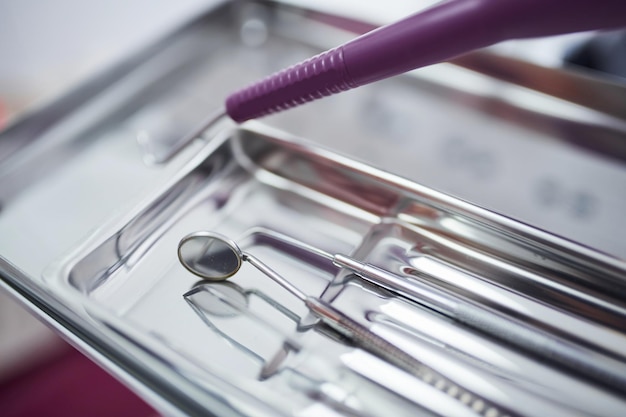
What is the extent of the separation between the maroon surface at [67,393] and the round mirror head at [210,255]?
1.12 ft

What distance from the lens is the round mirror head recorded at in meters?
Answer: 0.45

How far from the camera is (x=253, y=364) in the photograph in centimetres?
40

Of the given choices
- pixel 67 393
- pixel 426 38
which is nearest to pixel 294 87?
pixel 426 38

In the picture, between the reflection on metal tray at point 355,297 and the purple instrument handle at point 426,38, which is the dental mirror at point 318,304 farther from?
the purple instrument handle at point 426,38

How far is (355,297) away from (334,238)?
0.07 meters

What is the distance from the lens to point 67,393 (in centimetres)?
73

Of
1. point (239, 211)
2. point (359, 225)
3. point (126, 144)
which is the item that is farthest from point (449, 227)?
point (126, 144)

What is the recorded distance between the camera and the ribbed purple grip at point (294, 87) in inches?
16.7

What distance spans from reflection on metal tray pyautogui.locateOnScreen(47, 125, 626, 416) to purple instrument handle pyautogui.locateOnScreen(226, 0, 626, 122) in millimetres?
77

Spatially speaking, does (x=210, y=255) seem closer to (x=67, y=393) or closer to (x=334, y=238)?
(x=334, y=238)

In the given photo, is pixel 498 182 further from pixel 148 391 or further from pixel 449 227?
pixel 148 391

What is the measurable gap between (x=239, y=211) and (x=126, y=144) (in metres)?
0.16

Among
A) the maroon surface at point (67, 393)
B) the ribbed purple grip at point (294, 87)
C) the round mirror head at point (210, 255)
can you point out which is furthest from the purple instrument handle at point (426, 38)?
the maroon surface at point (67, 393)

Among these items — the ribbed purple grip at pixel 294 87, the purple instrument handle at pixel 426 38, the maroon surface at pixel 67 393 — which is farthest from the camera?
the maroon surface at pixel 67 393
